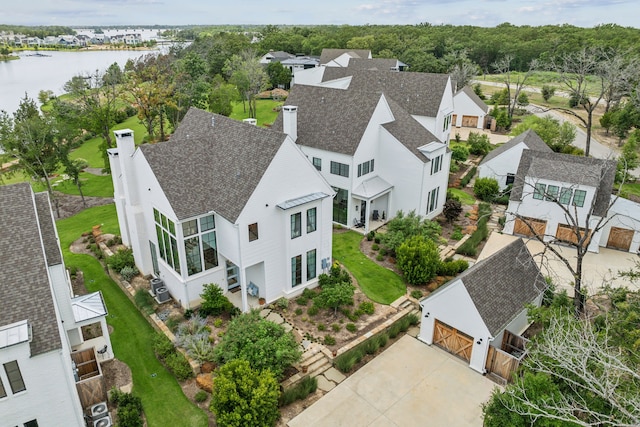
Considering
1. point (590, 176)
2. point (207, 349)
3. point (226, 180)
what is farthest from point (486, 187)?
point (207, 349)

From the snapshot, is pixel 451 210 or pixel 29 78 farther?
pixel 29 78

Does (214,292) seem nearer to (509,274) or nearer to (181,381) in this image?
(181,381)

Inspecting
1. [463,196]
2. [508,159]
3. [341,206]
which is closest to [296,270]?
[341,206]

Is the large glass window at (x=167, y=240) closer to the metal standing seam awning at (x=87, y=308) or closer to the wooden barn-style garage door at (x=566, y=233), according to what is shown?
the metal standing seam awning at (x=87, y=308)

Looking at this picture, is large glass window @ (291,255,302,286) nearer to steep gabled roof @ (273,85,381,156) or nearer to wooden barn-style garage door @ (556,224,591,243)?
steep gabled roof @ (273,85,381,156)

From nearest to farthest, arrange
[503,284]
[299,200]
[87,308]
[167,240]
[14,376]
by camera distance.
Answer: [14,376] < [87,308] < [503,284] < [167,240] < [299,200]

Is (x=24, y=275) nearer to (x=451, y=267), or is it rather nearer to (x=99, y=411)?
(x=99, y=411)

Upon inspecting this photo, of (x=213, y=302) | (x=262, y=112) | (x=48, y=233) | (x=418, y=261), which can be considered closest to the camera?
(x=48, y=233)
